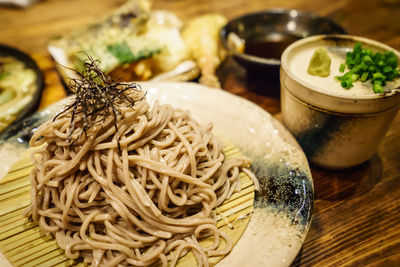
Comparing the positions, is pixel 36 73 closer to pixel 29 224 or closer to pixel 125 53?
pixel 125 53

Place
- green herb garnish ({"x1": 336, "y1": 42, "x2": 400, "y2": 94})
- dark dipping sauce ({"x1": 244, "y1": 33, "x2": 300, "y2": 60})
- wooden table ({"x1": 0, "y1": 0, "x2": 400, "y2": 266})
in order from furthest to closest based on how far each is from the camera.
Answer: dark dipping sauce ({"x1": 244, "y1": 33, "x2": 300, "y2": 60}), green herb garnish ({"x1": 336, "y1": 42, "x2": 400, "y2": 94}), wooden table ({"x1": 0, "y1": 0, "x2": 400, "y2": 266})

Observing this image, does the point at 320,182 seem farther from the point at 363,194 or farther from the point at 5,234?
the point at 5,234

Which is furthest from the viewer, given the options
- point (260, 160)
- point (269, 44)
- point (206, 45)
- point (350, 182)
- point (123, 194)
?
point (206, 45)

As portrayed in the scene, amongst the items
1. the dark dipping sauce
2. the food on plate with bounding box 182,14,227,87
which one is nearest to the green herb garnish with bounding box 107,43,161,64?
the food on plate with bounding box 182,14,227,87

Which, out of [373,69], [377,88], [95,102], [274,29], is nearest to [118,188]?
[95,102]

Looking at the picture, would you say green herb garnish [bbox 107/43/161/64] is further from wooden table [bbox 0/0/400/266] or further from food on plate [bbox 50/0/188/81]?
wooden table [bbox 0/0/400/266]

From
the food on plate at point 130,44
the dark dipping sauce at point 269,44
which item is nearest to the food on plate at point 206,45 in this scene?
the food on plate at point 130,44

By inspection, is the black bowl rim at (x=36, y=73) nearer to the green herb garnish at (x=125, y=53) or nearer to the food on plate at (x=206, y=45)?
the green herb garnish at (x=125, y=53)
